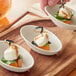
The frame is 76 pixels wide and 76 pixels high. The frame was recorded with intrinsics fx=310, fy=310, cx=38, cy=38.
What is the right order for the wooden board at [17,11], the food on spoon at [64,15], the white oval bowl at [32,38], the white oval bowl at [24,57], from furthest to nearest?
the wooden board at [17,11], the food on spoon at [64,15], the white oval bowl at [32,38], the white oval bowl at [24,57]

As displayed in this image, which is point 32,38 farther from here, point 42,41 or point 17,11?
point 17,11

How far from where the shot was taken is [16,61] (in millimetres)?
1183

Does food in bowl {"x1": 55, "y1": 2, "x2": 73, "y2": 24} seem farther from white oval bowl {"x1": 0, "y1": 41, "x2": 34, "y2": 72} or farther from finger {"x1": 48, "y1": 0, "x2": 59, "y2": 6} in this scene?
white oval bowl {"x1": 0, "y1": 41, "x2": 34, "y2": 72}

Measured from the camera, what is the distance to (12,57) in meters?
1.18

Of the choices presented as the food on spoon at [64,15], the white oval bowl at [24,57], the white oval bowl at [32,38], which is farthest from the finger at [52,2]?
the white oval bowl at [24,57]

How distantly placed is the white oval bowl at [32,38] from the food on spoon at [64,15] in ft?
0.54

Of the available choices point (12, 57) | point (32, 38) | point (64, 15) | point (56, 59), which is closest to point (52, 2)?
point (64, 15)

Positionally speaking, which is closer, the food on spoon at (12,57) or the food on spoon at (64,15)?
the food on spoon at (12,57)

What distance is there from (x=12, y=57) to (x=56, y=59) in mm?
209

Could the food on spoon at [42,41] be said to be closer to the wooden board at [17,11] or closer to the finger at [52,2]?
the wooden board at [17,11]

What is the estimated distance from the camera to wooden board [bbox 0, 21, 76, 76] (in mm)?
1192

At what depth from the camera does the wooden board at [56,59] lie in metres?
1.19

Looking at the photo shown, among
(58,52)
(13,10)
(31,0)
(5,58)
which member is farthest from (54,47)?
(31,0)

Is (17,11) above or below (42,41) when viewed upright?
below
